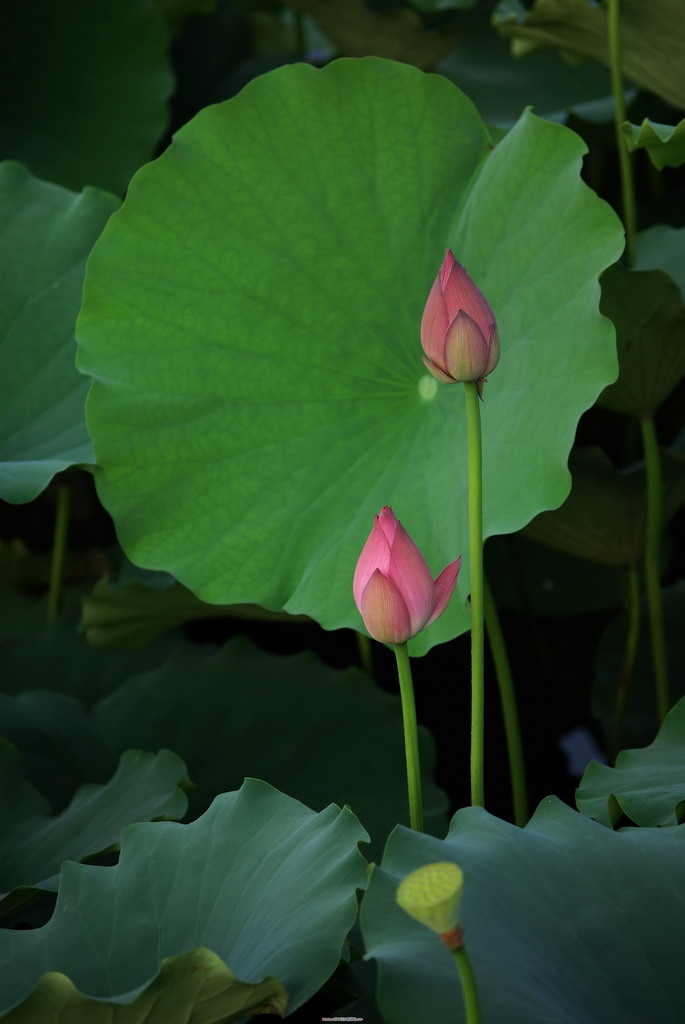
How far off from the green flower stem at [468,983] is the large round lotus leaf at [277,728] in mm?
654

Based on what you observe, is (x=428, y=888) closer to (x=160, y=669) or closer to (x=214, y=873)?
(x=214, y=873)

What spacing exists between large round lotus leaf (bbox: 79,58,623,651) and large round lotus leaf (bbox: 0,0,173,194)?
644 mm

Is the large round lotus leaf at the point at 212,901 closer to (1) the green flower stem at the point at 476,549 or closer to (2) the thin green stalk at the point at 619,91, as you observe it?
(1) the green flower stem at the point at 476,549

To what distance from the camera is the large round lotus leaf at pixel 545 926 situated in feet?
1.83

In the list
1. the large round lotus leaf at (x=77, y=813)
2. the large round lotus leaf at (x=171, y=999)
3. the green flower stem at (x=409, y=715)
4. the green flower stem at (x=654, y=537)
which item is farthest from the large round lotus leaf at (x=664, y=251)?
the large round lotus leaf at (x=171, y=999)

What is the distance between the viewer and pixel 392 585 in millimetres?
664

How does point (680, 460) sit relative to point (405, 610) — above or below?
below

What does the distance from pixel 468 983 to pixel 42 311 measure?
2.77 feet

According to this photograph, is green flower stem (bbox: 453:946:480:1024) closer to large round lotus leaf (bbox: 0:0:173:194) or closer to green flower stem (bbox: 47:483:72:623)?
green flower stem (bbox: 47:483:72:623)

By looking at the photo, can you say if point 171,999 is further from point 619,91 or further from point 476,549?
point 619,91

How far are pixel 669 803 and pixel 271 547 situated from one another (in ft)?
1.32

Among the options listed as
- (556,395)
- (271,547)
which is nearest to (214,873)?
(271,547)

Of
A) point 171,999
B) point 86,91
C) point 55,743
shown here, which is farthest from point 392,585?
point 86,91

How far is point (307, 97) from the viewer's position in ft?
→ 3.26
